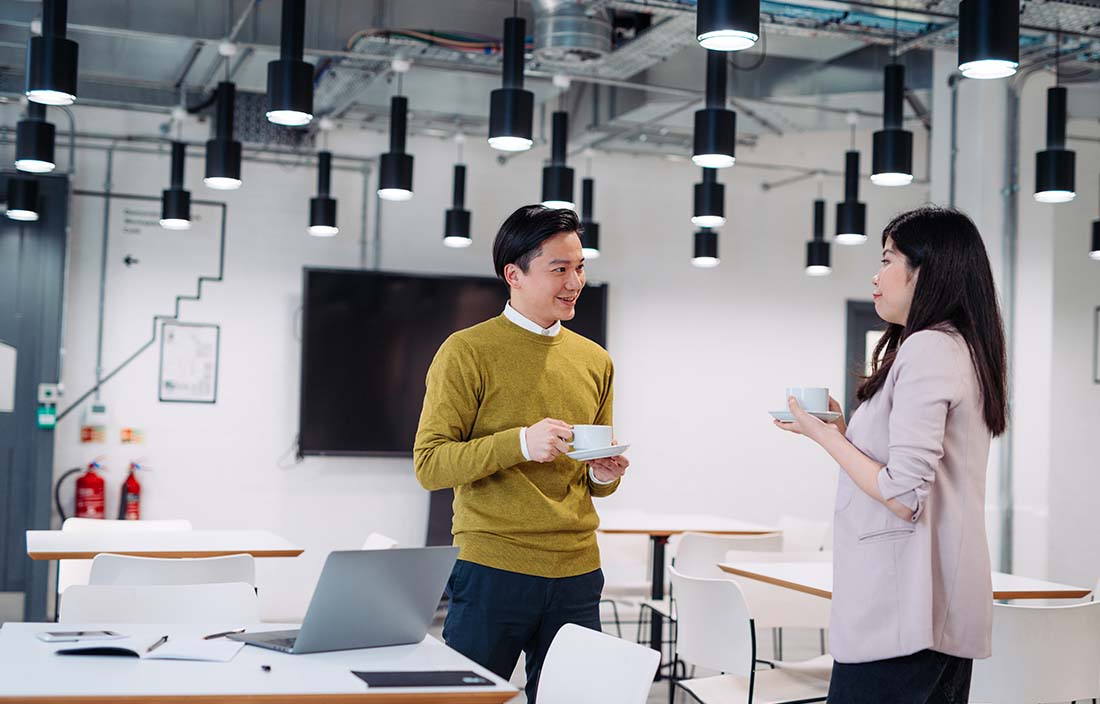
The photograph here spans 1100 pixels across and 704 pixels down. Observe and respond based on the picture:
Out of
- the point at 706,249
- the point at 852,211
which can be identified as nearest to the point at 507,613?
the point at 852,211

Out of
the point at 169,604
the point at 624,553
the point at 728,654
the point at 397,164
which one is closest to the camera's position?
the point at 169,604

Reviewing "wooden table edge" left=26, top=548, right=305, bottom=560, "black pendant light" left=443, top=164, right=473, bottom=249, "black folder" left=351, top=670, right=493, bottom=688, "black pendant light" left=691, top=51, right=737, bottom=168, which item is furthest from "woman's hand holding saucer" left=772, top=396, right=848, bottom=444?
"black pendant light" left=443, top=164, right=473, bottom=249

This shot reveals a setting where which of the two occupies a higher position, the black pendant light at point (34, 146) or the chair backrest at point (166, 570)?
the black pendant light at point (34, 146)

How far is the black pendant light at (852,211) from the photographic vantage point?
262 inches

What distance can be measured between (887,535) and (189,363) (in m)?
6.05

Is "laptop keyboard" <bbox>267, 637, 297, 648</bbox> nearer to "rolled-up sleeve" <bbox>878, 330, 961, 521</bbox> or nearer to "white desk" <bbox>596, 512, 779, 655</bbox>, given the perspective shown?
"rolled-up sleeve" <bbox>878, 330, 961, 521</bbox>

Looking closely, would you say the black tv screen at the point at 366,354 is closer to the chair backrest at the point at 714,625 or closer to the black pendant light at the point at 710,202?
the black pendant light at the point at 710,202

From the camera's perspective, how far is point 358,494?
25.4 ft

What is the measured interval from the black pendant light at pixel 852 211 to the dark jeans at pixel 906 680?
472 cm

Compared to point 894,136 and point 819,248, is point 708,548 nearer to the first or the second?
point 894,136

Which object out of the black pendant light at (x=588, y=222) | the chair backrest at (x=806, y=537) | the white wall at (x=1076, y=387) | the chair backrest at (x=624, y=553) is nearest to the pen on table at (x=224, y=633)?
the chair backrest at (x=624, y=553)

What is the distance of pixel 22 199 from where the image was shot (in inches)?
262

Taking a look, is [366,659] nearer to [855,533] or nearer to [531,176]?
[855,533]

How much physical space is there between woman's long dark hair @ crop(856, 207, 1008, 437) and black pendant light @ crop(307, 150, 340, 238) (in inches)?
200
